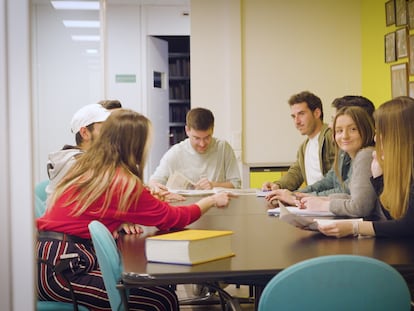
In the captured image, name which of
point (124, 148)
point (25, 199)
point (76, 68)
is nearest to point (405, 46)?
point (76, 68)

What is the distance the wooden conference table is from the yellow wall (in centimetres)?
370

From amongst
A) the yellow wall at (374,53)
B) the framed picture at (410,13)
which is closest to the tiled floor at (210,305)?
the yellow wall at (374,53)

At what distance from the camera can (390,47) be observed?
5.90 metres

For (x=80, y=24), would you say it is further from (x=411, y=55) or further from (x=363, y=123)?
(x=363, y=123)

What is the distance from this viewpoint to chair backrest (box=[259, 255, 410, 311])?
155 cm

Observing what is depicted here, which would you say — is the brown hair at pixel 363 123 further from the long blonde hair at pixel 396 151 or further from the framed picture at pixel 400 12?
the framed picture at pixel 400 12

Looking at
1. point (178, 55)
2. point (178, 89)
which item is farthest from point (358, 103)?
point (178, 55)

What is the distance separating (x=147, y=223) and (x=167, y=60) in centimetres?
597

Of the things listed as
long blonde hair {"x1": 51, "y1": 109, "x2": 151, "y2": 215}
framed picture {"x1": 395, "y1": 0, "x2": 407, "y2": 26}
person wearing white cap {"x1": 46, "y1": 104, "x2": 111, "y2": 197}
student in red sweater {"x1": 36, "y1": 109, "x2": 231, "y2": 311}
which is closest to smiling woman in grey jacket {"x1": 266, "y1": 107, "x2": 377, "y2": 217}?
student in red sweater {"x1": 36, "y1": 109, "x2": 231, "y2": 311}

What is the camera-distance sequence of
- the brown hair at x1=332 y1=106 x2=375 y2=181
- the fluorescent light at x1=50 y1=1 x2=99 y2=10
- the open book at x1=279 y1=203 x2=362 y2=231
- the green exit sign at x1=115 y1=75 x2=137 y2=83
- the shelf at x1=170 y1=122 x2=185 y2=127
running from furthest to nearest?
the shelf at x1=170 y1=122 x2=185 y2=127
the green exit sign at x1=115 y1=75 x2=137 y2=83
the fluorescent light at x1=50 y1=1 x2=99 y2=10
the brown hair at x1=332 y1=106 x2=375 y2=181
the open book at x1=279 y1=203 x2=362 y2=231

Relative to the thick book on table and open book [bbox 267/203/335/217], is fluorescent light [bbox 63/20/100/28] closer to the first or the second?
open book [bbox 267/203/335/217]

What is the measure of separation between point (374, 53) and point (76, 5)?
289 cm

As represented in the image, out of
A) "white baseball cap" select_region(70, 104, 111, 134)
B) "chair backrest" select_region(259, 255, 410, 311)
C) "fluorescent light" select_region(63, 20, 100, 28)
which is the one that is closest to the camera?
"chair backrest" select_region(259, 255, 410, 311)

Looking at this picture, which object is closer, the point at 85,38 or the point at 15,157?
the point at 15,157
